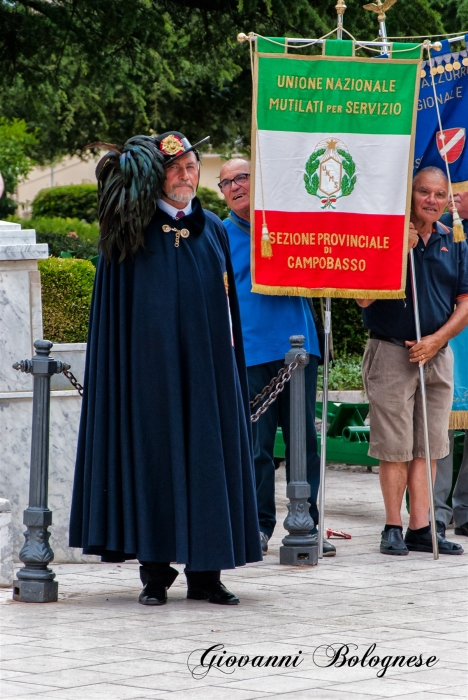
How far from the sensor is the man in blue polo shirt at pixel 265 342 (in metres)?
6.89

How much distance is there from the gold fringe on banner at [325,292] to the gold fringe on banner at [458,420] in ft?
3.50

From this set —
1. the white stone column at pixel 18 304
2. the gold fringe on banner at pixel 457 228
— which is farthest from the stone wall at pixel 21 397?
the gold fringe on banner at pixel 457 228

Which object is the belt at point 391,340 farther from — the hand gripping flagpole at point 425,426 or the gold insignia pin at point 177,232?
the gold insignia pin at point 177,232

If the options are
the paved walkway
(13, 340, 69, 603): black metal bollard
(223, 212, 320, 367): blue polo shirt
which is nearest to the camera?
the paved walkway

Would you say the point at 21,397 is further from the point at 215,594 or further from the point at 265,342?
the point at 215,594

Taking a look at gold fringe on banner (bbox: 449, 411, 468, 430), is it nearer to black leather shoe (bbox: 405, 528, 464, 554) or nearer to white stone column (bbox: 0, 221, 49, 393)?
black leather shoe (bbox: 405, 528, 464, 554)

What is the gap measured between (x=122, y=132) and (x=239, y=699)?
20.0 metres

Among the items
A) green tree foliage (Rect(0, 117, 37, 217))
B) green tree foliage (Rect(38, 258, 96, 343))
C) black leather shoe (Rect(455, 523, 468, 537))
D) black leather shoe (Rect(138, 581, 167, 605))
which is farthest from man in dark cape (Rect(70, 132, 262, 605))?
green tree foliage (Rect(0, 117, 37, 217))

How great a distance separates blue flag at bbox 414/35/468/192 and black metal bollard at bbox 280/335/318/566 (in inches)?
55.0

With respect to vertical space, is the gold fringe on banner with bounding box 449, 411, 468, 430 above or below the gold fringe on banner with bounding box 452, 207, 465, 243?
below

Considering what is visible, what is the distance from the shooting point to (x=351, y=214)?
680cm

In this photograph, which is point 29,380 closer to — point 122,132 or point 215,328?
point 215,328

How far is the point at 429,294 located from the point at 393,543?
4.45 feet

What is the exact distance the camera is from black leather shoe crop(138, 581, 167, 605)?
18.0ft
